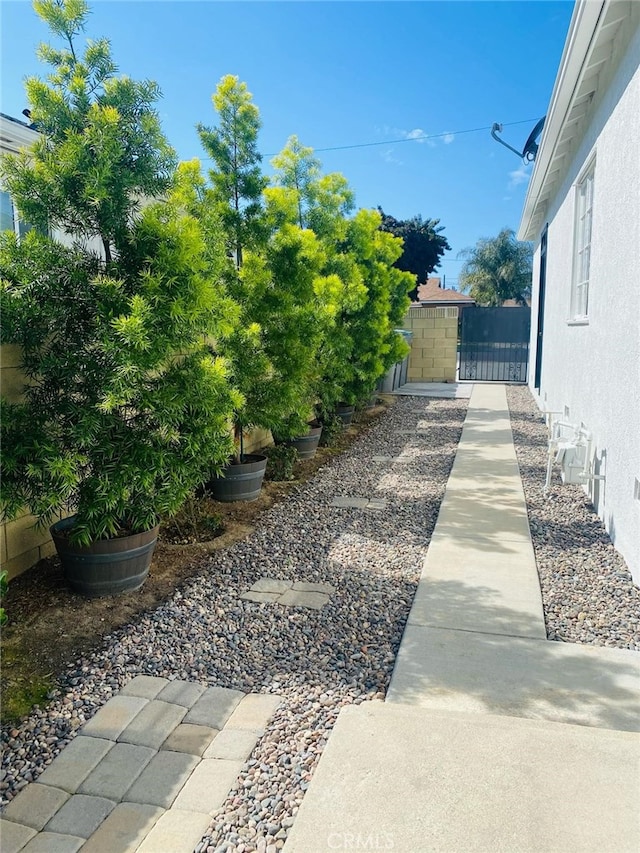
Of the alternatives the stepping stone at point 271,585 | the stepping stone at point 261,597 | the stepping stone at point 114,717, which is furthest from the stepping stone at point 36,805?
the stepping stone at point 271,585

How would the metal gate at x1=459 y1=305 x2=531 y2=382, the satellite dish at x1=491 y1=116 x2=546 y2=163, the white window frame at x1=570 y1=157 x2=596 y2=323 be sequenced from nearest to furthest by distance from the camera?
1. the white window frame at x1=570 y1=157 x2=596 y2=323
2. the satellite dish at x1=491 y1=116 x2=546 y2=163
3. the metal gate at x1=459 y1=305 x2=531 y2=382

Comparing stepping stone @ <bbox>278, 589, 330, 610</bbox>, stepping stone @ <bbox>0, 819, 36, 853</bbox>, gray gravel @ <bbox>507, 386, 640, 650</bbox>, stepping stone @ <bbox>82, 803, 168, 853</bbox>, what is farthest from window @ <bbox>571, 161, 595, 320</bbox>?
stepping stone @ <bbox>0, 819, 36, 853</bbox>

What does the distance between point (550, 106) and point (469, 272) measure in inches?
1271

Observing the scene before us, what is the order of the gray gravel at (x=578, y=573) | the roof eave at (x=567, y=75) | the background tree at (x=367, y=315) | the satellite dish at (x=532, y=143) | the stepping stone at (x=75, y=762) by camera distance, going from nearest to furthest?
→ the stepping stone at (x=75, y=762)
the gray gravel at (x=578, y=573)
the roof eave at (x=567, y=75)
the background tree at (x=367, y=315)
the satellite dish at (x=532, y=143)

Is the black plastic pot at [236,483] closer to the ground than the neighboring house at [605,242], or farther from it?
closer to the ground

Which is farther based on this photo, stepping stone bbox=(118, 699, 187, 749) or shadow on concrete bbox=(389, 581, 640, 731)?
shadow on concrete bbox=(389, 581, 640, 731)

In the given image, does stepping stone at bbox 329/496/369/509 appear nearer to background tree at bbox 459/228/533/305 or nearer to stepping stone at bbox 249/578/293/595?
stepping stone at bbox 249/578/293/595

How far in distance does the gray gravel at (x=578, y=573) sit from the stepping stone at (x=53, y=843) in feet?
7.44

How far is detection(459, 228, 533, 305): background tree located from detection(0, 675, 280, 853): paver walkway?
3604 cm

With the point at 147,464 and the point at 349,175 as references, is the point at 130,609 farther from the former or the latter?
the point at 349,175

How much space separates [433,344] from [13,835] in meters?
15.7

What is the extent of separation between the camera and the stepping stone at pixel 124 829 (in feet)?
6.00

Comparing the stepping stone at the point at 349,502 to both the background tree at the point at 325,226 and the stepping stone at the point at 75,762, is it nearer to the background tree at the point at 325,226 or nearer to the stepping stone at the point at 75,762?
the background tree at the point at 325,226

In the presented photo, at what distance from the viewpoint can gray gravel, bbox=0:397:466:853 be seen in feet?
6.98
